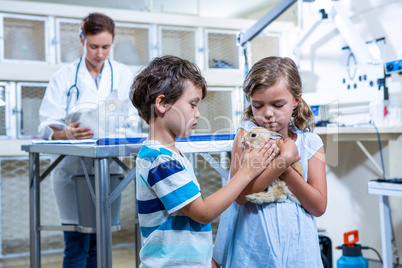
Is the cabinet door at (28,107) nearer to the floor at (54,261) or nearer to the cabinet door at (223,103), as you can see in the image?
the floor at (54,261)

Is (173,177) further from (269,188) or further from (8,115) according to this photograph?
(8,115)

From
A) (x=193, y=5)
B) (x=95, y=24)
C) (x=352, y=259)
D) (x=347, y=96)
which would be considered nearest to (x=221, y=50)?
(x=347, y=96)

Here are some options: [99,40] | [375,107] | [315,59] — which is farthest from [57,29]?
[375,107]

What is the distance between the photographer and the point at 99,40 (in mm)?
1630

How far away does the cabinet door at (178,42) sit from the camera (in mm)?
2857

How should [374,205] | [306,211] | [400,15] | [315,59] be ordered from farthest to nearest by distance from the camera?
[315,59] < [374,205] < [400,15] < [306,211]

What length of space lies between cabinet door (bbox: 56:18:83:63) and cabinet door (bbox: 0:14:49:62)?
69 mm

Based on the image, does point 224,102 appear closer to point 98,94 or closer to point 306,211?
point 98,94

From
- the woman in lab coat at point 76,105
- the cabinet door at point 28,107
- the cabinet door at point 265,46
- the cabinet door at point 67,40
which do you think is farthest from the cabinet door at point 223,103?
the woman in lab coat at point 76,105

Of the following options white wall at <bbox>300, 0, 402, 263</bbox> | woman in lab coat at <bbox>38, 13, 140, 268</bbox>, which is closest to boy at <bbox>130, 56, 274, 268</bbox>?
woman in lab coat at <bbox>38, 13, 140, 268</bbox>

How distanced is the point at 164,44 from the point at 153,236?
220 cm

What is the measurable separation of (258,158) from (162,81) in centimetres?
24

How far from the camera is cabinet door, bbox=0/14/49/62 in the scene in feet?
8.29

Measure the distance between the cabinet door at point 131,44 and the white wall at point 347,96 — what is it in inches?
41.5
